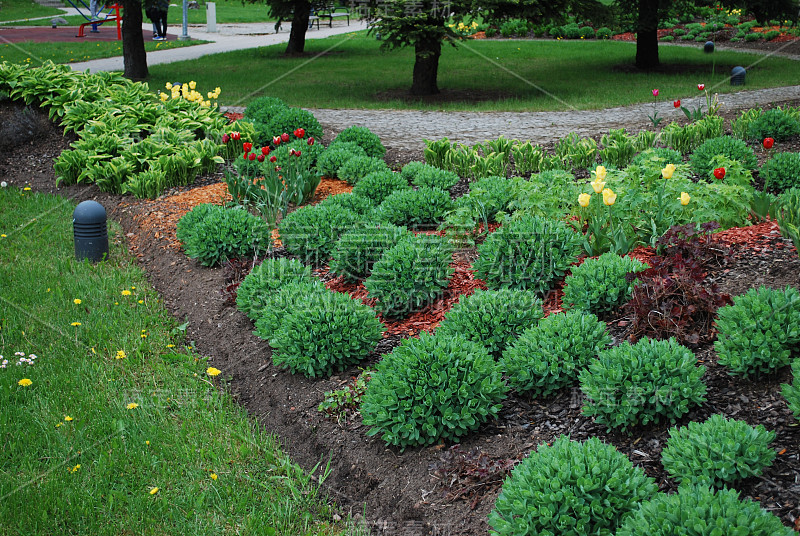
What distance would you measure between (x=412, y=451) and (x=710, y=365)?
60.3 inches

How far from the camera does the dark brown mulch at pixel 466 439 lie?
2725 mm

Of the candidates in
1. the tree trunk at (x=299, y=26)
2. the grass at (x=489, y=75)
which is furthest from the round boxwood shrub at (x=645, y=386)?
the tree trunk at (x=299, y=26)

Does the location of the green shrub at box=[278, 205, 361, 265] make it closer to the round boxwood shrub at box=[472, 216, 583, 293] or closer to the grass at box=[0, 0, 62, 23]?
the round boxwood shrub at box=[472, 216, 583, 293]

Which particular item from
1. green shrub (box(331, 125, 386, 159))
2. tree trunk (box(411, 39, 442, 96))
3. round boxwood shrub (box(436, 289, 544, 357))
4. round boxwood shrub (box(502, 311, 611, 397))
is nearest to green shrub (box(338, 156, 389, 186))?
green shrub (box(331, 125, 386, 159))

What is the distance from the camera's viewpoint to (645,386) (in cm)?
288

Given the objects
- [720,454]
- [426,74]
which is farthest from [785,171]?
[426,74]

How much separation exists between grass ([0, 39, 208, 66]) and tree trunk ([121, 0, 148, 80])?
374 cm

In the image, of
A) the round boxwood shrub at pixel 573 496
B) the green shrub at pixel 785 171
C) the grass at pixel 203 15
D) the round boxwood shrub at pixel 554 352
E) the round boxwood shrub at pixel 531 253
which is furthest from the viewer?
the grass at pixel 203 15

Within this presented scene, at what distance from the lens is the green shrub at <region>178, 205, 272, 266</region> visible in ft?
17.6

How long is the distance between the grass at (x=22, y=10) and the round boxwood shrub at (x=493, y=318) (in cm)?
3156

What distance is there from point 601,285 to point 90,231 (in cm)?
430

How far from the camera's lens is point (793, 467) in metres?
2.52

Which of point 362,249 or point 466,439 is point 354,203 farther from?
point 466,439

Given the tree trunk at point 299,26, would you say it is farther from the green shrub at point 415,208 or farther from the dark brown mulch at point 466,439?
the dark brown mulch at point 466,439
